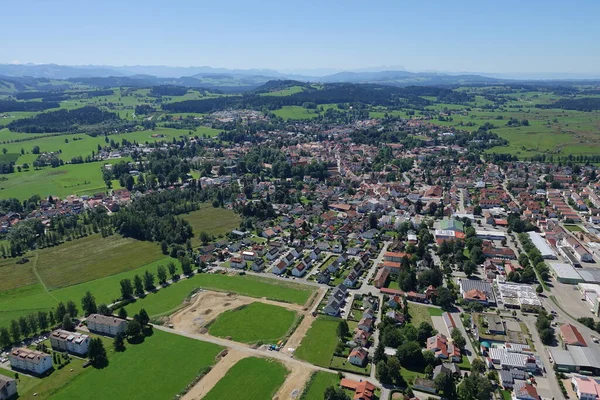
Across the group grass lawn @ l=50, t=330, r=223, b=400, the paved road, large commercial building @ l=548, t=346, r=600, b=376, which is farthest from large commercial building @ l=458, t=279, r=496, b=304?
grass lawn @ l=50, t=330, r=223, b=400

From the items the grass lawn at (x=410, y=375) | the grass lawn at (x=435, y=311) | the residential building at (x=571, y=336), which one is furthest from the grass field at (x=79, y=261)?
the residential building at (x=571, y=336)

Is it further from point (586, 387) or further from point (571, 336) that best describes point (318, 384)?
point (571, 336)

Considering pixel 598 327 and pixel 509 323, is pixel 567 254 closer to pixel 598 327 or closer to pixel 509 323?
pixel 598 327

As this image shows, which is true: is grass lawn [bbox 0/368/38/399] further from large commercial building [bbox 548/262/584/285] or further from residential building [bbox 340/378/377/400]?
large commercial building [bbox 548/262/584/285]

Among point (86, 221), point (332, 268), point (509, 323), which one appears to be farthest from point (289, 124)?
point (509, 323)

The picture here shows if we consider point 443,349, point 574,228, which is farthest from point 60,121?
point 443,349

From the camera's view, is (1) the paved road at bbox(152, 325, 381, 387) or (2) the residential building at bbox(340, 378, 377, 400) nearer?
(2) the residential building at bbox(340, 378, 377, 400)

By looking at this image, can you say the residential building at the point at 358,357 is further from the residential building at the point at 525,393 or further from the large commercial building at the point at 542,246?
the large commercial building at the point at 542,246
